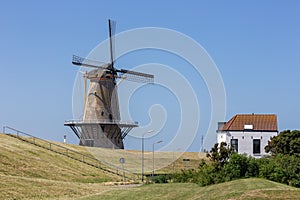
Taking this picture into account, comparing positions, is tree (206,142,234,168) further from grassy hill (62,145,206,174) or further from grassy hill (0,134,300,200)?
grassy hill (62,145,206,174)

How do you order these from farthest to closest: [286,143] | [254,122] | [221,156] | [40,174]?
1. [254,122]
2. [40,174]
3. [286,143]
4. [221,156]

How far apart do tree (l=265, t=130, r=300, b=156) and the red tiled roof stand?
4787 millimetres

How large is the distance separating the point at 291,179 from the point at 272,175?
100 cm

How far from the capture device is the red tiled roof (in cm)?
5442

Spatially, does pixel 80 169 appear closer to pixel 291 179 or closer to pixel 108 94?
pixel 108 94

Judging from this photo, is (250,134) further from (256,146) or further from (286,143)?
(286,143)

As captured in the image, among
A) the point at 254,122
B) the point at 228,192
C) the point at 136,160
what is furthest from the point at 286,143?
the point at 136,160

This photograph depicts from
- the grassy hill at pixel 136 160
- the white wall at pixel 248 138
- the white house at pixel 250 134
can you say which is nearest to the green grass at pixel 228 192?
the white wall at pixel 248 138

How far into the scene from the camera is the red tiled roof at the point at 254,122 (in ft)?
179

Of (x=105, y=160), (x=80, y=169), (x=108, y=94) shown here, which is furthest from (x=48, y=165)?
(x=108, y=94)

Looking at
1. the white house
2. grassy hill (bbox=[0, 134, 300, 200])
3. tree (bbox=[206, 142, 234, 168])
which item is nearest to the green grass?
grassy hill (bbox=[0, 134, 300, 200])

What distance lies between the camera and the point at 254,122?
55250mm

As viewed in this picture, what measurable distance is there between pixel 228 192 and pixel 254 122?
32.8 metres

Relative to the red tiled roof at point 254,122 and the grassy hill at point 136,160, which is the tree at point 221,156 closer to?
the red tiled roof at point 254,122
